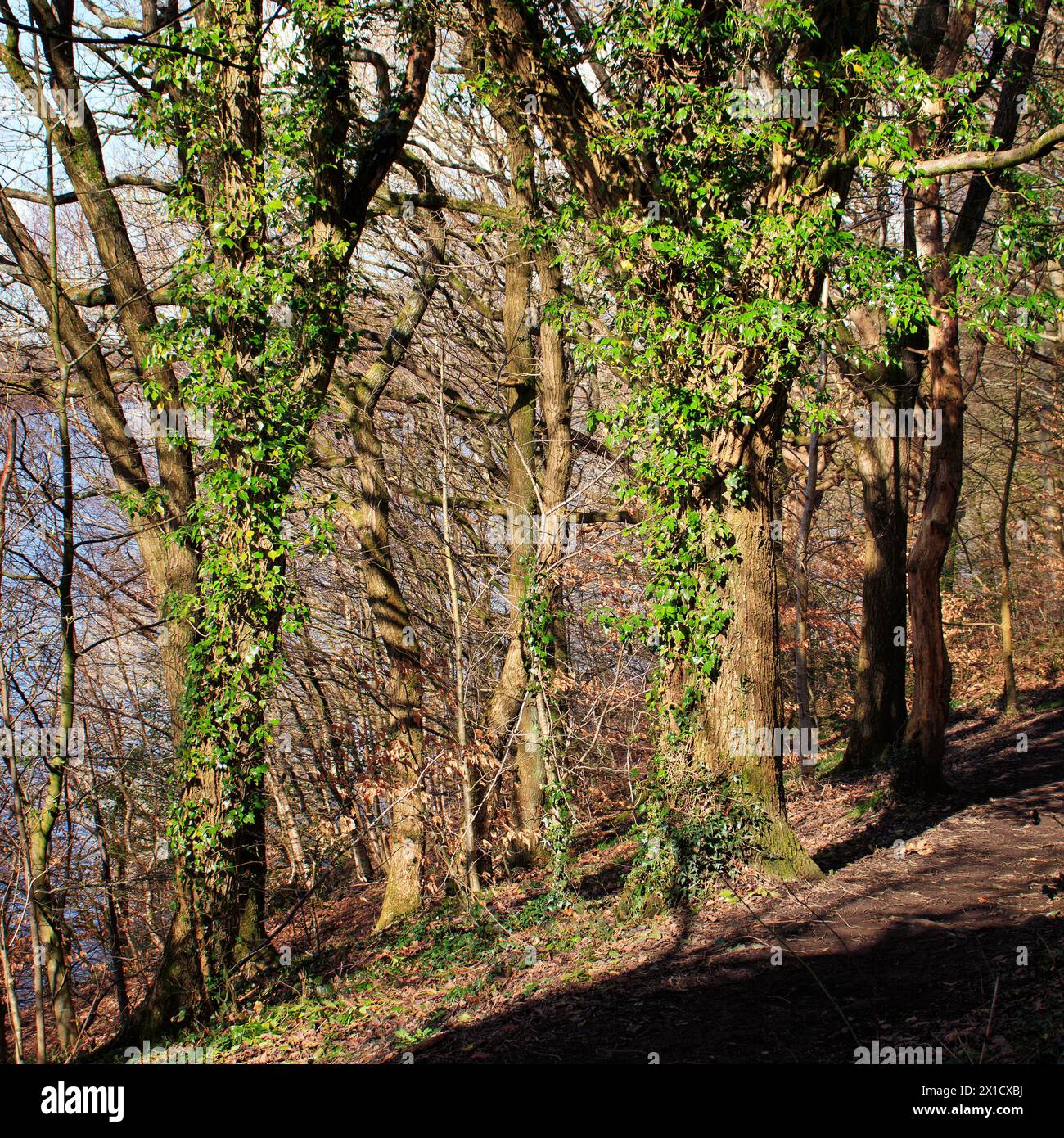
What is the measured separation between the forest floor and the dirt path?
2 cm

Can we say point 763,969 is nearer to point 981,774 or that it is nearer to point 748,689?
point 748,689

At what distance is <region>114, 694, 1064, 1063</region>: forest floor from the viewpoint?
466cm

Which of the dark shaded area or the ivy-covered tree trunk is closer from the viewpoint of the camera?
the ivy-covered tree trunk

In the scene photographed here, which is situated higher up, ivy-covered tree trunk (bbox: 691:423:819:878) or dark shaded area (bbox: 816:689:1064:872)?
ivy-covered tree trunk (bbox: 691:423:819:878)

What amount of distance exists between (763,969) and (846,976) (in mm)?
524

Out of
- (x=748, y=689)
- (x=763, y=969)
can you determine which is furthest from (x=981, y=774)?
(x=763, y=969)

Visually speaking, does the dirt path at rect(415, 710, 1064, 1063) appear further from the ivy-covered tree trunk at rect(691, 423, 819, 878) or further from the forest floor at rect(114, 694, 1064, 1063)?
the ivy-covered tree trunk at rect(691, 423, 819, 878)

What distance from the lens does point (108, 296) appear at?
9766mm

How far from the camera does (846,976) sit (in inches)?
213

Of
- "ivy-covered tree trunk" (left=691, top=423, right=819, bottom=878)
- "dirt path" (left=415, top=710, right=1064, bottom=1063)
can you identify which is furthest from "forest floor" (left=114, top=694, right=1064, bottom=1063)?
"ivy-covered tree trunk" (left=691, top=423, right=819, bottom=878)

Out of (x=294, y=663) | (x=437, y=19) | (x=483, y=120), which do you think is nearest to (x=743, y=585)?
(x=437, y=19)

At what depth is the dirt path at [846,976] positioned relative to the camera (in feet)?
14.7

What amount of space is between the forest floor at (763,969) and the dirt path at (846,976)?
2 cm

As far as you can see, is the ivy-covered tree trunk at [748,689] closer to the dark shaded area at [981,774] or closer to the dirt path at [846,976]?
the dirt path at [846,976]
